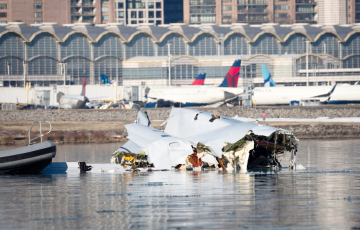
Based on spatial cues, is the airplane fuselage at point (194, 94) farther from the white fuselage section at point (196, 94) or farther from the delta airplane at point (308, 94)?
the delta airplane at point (308, 94)

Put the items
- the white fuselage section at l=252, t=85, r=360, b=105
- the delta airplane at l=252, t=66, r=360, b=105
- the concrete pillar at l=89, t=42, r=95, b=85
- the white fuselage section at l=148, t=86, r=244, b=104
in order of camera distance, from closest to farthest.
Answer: the white fuselage section at l=148, t=86, r=244, b=104 → the delta airplane at l=252, t=66, r=360, b=105 → the white fuselage section at l=252, t=85, r=360, b=105 → the concrete pillar at l=89, t=42, r=95, b=85

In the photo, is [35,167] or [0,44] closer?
[35,167]

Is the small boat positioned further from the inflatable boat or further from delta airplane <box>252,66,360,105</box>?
delta airplane <box>252,66,360,105</box>

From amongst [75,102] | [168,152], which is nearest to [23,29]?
[75,102]

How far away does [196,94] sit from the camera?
120m

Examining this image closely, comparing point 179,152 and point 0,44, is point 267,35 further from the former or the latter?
point 179,152

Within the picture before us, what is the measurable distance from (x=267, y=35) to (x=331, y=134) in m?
119

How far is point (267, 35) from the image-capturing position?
613 ft

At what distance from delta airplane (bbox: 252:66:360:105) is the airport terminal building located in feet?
143

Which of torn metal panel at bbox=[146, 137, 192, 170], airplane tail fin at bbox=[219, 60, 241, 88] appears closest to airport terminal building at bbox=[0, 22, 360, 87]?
airplane tail fin at bbox=[219, 60, 241, 88]

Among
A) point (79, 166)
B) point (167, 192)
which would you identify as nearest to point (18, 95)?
point (79, 166)

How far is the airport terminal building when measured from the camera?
168125mm

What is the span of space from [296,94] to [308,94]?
7.43ft

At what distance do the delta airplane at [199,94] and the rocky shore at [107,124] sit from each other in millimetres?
21494
